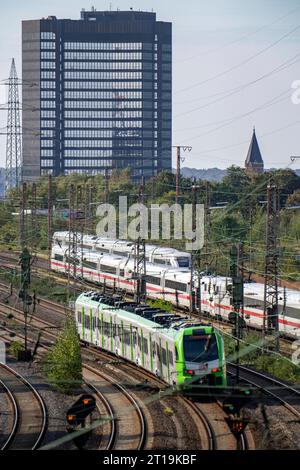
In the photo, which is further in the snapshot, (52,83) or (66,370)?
(52,83)

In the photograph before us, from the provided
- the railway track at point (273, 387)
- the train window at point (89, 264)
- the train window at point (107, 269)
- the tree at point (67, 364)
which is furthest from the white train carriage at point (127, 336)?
the train window at point (89, 264)

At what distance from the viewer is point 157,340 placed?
27.9 metres

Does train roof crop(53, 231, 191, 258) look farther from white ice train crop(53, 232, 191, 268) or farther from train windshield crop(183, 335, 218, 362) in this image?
train windshield crop(183, 335, 218, 362)

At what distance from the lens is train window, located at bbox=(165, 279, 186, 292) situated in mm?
46125

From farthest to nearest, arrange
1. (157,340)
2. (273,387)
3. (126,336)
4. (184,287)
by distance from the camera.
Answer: (184,287), (126,336), (273,387), (157,340)

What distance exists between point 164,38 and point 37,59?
19.1 metres

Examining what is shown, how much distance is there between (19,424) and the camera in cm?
2488

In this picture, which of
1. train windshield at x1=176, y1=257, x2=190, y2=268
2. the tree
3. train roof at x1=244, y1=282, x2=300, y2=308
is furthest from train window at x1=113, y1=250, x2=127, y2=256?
the tree

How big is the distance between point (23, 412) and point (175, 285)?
21011 mm

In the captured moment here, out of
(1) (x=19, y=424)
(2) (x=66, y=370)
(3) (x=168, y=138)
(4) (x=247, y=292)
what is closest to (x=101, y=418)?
(1) (x=19, y=424)

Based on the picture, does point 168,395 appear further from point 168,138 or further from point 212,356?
point 168,138

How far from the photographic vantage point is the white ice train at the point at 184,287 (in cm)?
3819

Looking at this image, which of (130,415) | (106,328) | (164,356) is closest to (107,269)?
(106,328)

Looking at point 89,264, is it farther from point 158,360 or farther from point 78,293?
point 158,360
